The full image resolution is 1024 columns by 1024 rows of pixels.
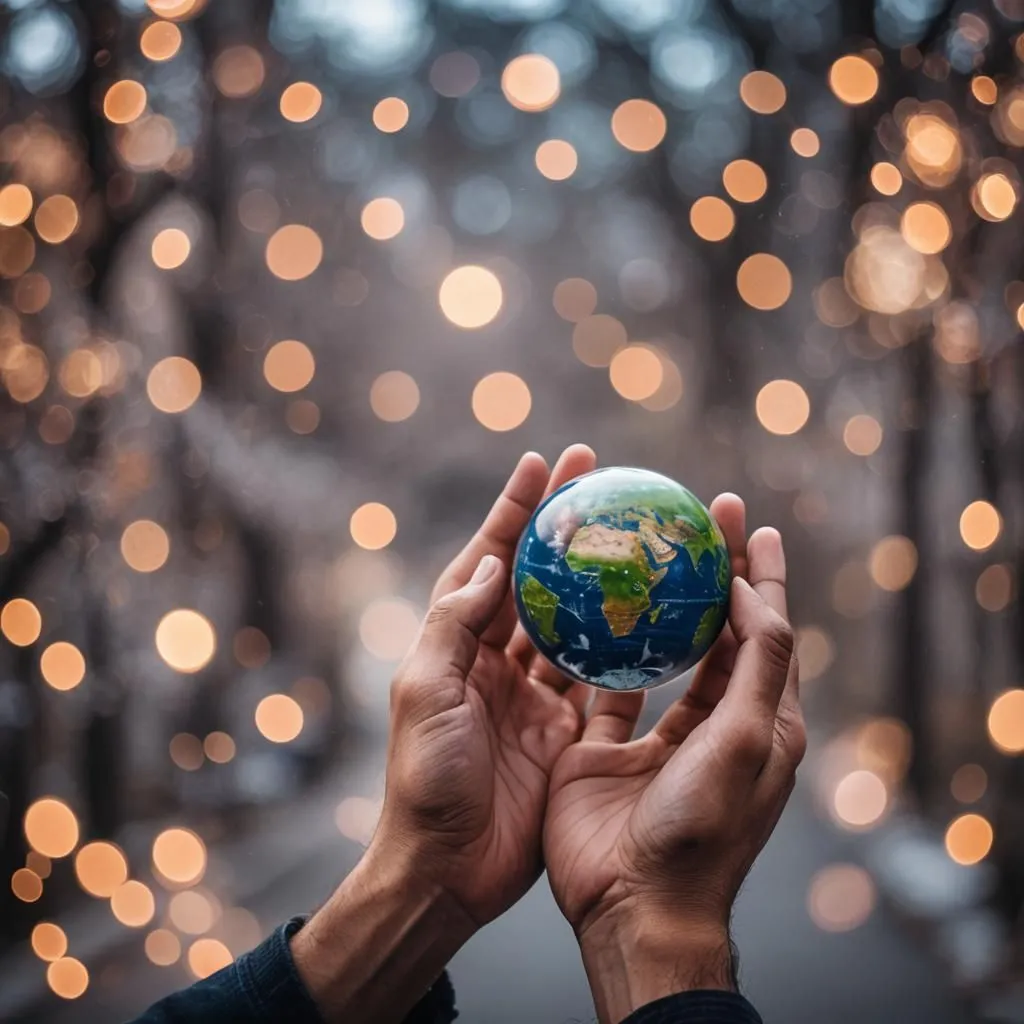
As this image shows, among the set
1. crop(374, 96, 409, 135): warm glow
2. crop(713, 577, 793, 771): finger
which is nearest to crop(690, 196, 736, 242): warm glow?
crop(374, 96, 409, 135): warm glow

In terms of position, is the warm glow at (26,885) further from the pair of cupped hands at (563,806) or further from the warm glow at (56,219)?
the pair of cupped hands at (563,806)

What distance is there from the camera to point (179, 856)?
19.0ft

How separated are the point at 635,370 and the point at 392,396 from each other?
6.20 ft

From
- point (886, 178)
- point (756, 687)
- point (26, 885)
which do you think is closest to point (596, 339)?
point (886, 178)

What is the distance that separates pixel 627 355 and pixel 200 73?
12.0ft

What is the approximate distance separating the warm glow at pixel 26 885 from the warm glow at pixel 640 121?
494 cm

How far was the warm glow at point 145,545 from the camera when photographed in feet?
18.8

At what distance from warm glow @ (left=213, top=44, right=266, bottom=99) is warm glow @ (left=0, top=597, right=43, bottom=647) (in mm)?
2902

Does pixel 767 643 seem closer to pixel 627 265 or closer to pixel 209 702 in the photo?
pixel 209 702

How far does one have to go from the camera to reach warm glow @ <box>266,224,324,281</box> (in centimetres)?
638

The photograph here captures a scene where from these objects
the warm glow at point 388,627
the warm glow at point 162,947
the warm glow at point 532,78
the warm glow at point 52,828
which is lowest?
the warm glow at point 388,627

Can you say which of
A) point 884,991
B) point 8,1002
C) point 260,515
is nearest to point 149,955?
point 8,1002

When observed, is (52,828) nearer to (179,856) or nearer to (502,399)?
(179,856)

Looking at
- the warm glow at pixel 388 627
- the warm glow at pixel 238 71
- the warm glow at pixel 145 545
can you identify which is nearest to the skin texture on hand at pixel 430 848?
the warm glow at pixel 145 545
